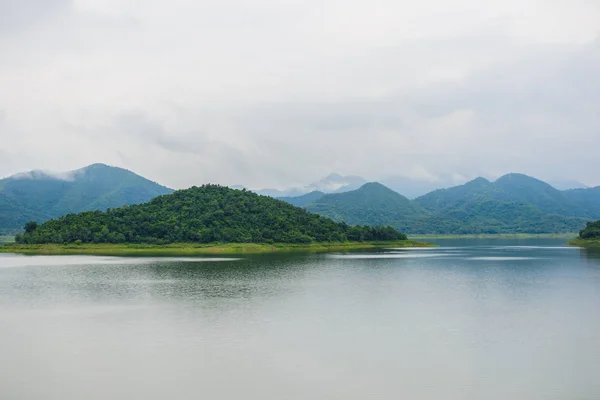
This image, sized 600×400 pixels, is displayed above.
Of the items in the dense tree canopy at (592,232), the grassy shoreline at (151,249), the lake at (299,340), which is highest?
the dense tree canopy at (592,232)

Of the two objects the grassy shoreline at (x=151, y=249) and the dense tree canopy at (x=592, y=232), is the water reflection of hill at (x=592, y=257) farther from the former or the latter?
the grassy shoreline at (x=151, y=249)

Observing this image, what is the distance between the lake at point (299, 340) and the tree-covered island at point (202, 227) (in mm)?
71569

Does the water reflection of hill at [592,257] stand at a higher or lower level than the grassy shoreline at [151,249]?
lower

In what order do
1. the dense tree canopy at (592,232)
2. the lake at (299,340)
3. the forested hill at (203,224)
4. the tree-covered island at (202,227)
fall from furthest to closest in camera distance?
the dense tree canopy at (592,232)
the forested hill at (203,224)
the tree-covered island at (202,227)
the lake at (299,340)

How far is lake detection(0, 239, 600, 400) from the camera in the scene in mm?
22359

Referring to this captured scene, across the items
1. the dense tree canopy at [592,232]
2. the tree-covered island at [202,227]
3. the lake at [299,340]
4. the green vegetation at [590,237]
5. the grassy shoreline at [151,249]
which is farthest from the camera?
the dense tree canopy at [592,232]

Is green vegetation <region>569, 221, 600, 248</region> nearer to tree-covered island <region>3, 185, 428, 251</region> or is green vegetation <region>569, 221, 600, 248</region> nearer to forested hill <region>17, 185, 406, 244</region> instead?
tree-covered island <region>3, 185, 428, 251</region>

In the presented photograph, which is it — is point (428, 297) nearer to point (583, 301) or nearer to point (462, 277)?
point (583, 301)

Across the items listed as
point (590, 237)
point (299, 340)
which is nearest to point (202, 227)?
point (590, 237)

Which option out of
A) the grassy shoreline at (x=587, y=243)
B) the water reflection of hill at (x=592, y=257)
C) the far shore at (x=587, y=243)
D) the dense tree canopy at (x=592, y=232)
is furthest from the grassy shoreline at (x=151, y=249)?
the dense tree canopy at (x=592, y=232)

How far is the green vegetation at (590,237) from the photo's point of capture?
14888cm

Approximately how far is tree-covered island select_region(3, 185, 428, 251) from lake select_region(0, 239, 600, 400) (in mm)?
71569

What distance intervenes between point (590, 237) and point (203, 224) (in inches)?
4197

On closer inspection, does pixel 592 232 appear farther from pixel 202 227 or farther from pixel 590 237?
pixel 202 227
